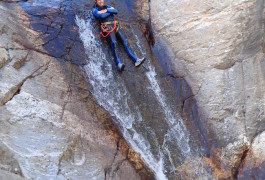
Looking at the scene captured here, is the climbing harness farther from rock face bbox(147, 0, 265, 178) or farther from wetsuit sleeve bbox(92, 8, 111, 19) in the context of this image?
rock face bbox(147, 0, 265, 178)

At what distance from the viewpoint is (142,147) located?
17.2 feet

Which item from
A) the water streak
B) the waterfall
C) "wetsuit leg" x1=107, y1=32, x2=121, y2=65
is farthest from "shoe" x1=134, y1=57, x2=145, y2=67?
the water streak

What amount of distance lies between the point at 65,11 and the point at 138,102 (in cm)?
286

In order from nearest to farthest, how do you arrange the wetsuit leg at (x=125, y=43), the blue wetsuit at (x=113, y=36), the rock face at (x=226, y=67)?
1. the rock face at (x=226, y=67)
2. the blue wetsuit at (x=113, y=36)
3. the wetsuit leg at (x=125, y=43)

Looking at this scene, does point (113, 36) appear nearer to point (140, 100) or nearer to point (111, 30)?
point (111, 30)

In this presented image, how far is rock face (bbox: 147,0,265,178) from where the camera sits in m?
5.69

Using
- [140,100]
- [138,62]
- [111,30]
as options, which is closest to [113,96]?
[140,100]

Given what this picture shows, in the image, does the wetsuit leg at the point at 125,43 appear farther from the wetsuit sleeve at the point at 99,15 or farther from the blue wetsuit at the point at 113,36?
the wetsuit sleeve at the point at 99,15

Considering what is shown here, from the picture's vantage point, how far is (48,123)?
4.62m

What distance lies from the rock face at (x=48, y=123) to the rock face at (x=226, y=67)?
6.36ft

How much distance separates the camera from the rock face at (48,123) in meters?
4.31

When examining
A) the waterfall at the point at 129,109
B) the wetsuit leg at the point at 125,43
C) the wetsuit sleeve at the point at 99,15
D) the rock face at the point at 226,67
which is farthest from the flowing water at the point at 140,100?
the rock face at the point at 226,67

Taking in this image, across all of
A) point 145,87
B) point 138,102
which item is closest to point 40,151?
point 138,102

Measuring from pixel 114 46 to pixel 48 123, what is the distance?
2.36 m
